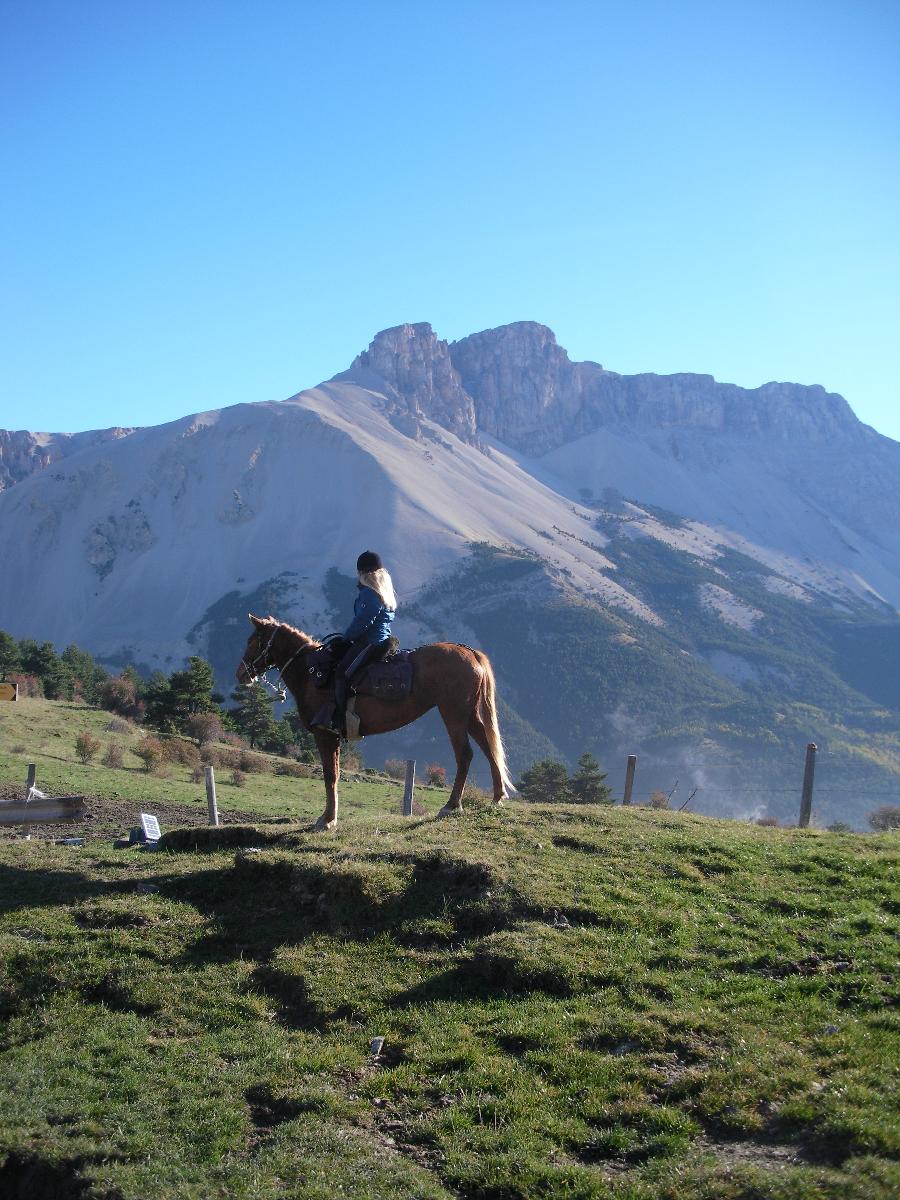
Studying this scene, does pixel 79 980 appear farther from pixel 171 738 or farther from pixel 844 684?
pixel 844 684

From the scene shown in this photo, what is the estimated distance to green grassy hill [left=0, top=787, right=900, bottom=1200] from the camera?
19.9 feet

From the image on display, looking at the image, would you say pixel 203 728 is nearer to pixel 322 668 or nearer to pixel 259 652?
pixel 259 652

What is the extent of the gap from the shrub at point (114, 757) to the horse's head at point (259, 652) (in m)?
22.3

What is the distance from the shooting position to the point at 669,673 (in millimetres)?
158125

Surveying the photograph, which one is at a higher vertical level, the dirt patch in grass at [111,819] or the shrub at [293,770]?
the dirt patch in grass at [111,819]

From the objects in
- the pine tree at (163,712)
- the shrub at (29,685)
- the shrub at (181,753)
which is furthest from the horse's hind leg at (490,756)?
the shrub at (29,685)

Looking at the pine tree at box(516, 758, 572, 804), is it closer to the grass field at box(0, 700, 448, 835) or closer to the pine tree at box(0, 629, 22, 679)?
the grass field at box(0, 700, 448, 835)

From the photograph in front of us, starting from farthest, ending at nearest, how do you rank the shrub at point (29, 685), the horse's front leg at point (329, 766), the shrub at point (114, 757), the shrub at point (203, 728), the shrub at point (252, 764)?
the shrub at point (29, 685) < the shrub at point (203, 728) < the shrub at point (252, 764) < the shrub at point (114, 757) < the horse's front leg at point (329, 766)

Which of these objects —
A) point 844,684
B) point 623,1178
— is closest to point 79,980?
point 623,1178

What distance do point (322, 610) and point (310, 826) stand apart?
153 metres

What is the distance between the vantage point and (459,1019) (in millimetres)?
7926

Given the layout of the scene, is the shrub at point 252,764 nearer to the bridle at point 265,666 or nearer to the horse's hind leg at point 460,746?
the bridle at point 265,666

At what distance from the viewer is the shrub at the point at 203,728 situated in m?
45.4

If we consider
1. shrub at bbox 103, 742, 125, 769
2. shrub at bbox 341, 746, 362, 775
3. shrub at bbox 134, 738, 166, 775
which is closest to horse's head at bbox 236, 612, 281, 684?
shrub at bbox 134, 738, 166, 775
